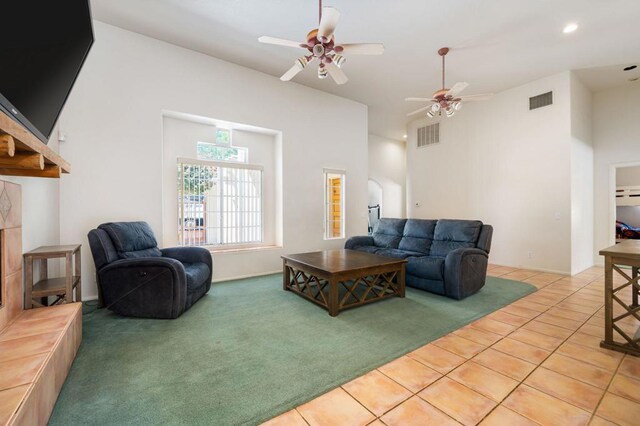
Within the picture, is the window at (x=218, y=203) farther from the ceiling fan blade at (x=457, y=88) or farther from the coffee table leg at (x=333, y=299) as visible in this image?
the ceiling fan blade at (x=457, y=88)

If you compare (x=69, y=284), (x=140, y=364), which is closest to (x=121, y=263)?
(x=69, y=284)

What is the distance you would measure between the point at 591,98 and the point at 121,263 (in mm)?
8447

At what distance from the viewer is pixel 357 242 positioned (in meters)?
4.72

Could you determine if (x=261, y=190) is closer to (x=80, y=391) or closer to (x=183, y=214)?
(x=183, y=214)

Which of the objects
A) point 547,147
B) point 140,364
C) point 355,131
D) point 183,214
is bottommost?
point 140,364

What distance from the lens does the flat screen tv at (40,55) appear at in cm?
109

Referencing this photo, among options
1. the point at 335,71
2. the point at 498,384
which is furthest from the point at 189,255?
the point at 498,384

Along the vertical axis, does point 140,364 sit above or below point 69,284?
below

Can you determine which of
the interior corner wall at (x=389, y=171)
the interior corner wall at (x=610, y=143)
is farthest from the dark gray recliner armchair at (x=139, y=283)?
the interior corner wall at (x=610, y=143)

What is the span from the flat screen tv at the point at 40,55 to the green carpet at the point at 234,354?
1576 mm

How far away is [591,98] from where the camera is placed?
536 cm

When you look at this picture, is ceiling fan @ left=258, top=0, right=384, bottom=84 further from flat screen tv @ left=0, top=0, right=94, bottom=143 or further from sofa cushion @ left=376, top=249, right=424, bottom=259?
sofa cushion @ left=376, top=249, right=424, bottom=259

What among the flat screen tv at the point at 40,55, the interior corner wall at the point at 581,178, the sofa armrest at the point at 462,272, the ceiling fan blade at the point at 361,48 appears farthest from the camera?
the interior corner wall at the point at 581,178

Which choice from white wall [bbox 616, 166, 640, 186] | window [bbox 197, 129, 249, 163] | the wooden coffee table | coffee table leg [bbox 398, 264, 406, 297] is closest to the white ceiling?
window [bbox 197, 129, 249, 163]
